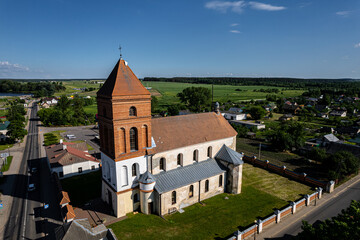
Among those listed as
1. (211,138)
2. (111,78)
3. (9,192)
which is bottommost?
(9,192)

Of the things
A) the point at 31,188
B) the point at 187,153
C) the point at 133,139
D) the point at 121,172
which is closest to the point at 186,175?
the point at 187,153

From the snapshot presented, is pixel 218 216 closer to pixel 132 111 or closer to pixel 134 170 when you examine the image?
pixel 134 170

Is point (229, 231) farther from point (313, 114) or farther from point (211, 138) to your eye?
point (313, 114)

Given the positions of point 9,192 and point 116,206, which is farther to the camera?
point 9,192

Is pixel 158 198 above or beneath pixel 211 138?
beneath

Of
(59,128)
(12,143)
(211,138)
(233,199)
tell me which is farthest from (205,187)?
(59,128)

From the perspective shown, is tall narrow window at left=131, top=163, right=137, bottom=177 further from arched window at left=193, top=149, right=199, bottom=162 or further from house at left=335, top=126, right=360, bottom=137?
house at left=335, top=126, right=360, bottom=137
